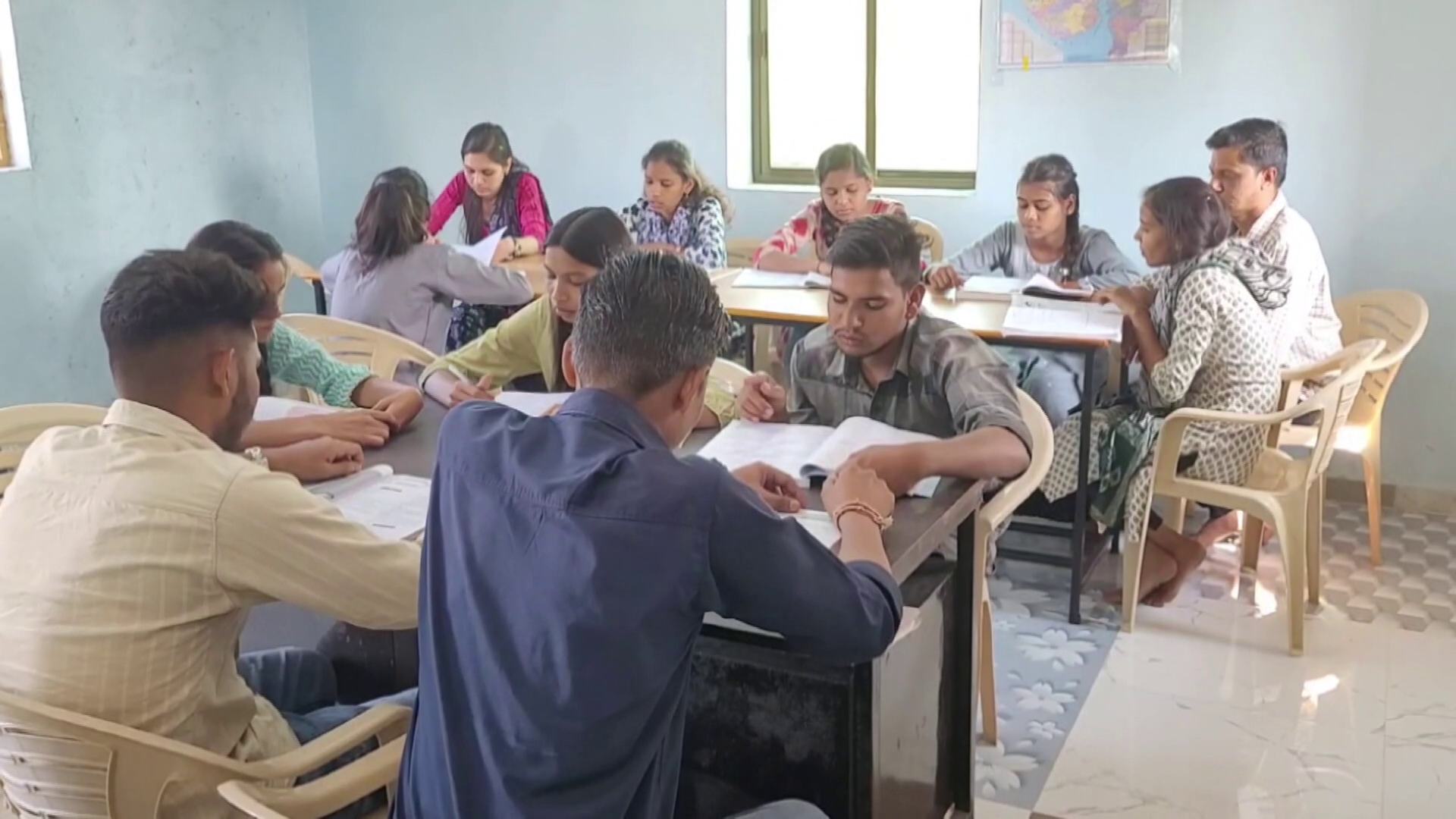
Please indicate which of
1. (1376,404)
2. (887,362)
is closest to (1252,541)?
(1376,404)

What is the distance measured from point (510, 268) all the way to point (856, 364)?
2143mm

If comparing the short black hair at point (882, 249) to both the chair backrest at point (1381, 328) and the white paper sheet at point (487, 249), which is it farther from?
the white paper sheet at point (487, 249)

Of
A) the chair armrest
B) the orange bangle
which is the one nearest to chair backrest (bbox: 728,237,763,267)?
the orange bangle

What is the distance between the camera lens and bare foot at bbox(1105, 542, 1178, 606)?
3572mm

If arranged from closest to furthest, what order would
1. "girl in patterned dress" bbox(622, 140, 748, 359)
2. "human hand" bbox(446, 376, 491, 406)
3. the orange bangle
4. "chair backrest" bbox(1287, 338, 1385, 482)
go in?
the orange bangle < "human hand" bbox(446, 376, 491, 406) < "chair backrest" bbox(1287, 338, 1385, 482) < "girl in patterned dress" bbox(622, 140, 748, 359)

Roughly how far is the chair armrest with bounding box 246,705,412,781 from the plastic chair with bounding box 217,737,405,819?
0.07ft

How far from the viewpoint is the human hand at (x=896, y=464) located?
190 cm

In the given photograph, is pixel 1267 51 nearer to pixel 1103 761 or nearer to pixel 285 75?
pixel 1103 761

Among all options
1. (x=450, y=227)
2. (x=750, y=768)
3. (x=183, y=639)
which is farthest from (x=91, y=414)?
(x=450, y=227)

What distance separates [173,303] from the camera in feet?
5.18

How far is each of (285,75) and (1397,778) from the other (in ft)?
17.2

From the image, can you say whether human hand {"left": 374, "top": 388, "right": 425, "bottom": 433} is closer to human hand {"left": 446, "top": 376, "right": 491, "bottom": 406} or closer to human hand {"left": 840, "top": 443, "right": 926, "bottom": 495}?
human hand {"left": 446, "top": 376, "right": 491, "bottom": 406}

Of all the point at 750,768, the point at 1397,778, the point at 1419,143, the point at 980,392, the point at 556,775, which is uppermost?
the point at 1419,143

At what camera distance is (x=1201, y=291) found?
10.9 ft
